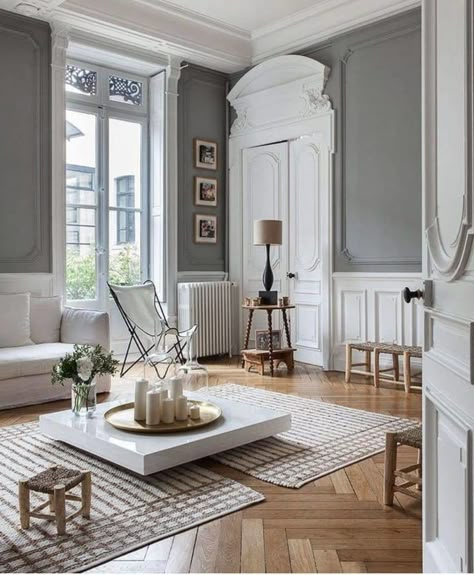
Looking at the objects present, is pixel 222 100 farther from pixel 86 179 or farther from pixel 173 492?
pixel 173 492

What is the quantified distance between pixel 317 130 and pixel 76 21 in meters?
2.48

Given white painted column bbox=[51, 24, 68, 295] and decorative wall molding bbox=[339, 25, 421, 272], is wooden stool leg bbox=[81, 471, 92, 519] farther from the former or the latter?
decorative wall molding bbox=[339, 25, 421, 272]

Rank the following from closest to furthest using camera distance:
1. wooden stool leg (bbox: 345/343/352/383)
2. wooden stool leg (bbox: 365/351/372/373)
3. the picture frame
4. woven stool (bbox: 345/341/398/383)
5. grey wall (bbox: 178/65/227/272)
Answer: woven stool (bbox: 345/341/398/383) → wooden stool leg (bbox: 345/343/352/383) → wooden stool leg (bbox: 365/351/372/373) → the picture frame → grey wall (bbox: 178/65/227/272)

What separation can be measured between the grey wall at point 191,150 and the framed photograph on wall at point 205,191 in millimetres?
48

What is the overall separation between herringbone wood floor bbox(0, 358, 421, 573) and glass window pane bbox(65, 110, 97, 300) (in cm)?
337

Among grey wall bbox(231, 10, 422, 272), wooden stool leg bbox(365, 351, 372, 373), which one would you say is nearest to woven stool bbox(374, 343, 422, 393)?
wooden stool leg bbox(365, 351, 372, 373)

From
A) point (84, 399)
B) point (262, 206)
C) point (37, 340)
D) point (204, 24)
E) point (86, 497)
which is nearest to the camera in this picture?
point (86, 497)

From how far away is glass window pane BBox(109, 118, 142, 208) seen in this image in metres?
6.08

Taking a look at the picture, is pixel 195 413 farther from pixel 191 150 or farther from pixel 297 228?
pixel 191 150

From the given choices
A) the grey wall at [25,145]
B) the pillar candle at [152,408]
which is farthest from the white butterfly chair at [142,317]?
the pillar candle at [152,408]

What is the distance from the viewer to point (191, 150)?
642 cm

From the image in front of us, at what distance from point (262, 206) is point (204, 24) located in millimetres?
1972

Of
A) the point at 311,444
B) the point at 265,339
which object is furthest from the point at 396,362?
the point at 311,444

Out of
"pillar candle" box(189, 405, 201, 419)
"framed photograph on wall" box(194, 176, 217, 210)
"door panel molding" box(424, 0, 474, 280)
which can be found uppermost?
"framed photograph on wall" box(194, 176, 217, 210)
